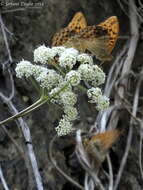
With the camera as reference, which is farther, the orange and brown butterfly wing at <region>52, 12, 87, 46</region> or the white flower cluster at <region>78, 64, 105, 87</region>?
the orange and brown butterfly wing at <region>52, 12, 87, 46</region>

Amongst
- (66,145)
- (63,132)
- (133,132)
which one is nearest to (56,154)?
(66,145)

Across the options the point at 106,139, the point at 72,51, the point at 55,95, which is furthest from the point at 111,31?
the point at 106,139

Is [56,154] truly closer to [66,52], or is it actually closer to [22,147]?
[22,147]

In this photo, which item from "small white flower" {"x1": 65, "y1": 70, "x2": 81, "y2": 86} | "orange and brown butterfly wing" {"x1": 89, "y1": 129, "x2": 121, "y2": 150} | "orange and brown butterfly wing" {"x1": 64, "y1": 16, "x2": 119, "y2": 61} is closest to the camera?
"small white flower" {"x1": 65, "y1": 70, "x2": 81, "y2": 86}

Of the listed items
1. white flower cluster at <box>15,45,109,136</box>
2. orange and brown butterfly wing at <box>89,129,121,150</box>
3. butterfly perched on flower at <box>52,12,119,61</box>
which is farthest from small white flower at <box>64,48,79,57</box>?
orange and brown butterfly wing at <box>89,129,121,150</box>

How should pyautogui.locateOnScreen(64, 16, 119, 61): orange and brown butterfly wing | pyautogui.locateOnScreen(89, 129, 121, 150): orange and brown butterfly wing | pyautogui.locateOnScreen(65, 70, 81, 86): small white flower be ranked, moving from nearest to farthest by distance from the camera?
pyautogui.locateOnScreen(65, 70, 81, 86): small white flower < pyautogui.locateOnScreen(64, 16, 119, 61): orange and brown butterfly wing < pyautogui.locateOnScreen(89, 129, 121, 150): orange and brown butterfly wing

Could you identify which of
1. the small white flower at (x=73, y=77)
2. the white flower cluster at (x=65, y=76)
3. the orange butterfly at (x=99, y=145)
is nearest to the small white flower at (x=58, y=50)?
the white flower cluster at (x=65, y=76)

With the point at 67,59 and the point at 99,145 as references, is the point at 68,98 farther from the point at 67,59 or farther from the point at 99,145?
the point at 99,145

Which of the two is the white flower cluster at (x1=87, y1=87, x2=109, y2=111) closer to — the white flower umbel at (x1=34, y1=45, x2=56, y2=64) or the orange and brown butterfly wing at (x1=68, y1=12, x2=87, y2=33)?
the white flower umbel at (x1=34, y1=45, x2=56, y2=64)

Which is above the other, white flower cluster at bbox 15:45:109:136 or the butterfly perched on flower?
the butterfly perched on flower
